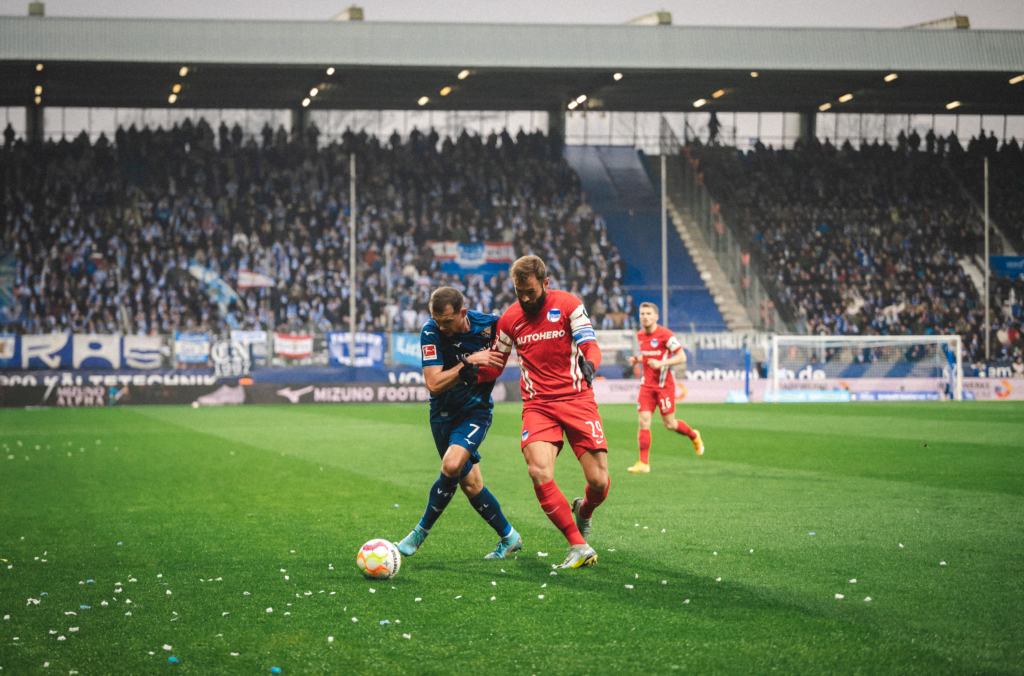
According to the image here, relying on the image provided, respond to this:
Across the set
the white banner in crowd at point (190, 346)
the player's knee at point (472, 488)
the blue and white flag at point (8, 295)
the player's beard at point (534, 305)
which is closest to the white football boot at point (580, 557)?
the player's knee at point (472, 488)

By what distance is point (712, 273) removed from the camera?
41531mm

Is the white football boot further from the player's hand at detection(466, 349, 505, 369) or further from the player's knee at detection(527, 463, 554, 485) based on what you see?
the player's hand at detection(466, 349, 505, 369)

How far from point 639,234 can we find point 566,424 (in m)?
37.9

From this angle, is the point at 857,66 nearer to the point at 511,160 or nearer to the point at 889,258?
the point at 889,258

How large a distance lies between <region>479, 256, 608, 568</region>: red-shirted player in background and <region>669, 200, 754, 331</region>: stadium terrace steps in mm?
30800

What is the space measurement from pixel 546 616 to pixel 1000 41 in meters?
38.5

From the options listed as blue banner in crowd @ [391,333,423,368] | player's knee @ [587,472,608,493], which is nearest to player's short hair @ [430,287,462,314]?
player's knee @ [587,472,608,493]

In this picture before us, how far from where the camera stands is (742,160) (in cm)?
4634

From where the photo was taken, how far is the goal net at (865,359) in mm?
32812

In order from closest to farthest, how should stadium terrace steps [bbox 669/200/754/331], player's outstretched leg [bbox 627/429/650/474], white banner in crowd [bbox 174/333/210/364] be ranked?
player's outstretched leg [bbox 627/429/650/474]
white banner in crowd [bbox 174/333/210/364]
stadium terrace steps [bbox 669/200/754/331]

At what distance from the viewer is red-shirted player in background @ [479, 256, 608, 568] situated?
6.66 meters

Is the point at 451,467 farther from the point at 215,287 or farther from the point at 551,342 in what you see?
the point at 215,287

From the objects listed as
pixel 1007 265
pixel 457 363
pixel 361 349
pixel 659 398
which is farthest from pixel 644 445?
pixel 1007 265

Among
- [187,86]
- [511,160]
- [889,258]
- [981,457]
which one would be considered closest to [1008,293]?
[889,258]
